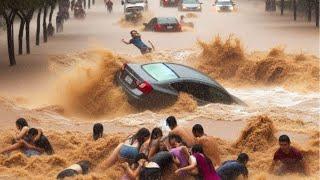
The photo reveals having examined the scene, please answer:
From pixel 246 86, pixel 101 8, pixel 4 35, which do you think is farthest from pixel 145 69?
pixel 101 8

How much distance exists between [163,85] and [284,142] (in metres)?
4.16

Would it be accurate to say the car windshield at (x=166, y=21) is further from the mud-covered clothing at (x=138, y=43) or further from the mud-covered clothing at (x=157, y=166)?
the mud-covered clothing at (x=157, y=166)

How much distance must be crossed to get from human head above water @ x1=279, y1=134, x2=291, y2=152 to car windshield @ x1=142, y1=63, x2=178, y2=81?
4.22m

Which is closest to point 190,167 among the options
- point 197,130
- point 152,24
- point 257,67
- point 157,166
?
point 157,166

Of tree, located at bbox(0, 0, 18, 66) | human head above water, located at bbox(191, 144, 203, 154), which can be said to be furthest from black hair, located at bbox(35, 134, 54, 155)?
tree, located at bbox(0, 0, 18, 66)

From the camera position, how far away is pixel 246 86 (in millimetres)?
20547

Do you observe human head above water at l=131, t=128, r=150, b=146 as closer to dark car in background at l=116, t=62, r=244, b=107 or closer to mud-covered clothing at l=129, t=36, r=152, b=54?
dark car in background at l=116, t=62, r=244, b=107

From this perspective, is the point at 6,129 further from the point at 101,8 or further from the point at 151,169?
the point at 101,8

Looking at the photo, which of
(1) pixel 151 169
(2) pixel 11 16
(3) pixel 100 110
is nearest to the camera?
(1) pixel 151 169

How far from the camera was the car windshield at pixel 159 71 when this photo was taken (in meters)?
13.7

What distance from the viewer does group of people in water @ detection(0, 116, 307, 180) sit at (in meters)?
8.78

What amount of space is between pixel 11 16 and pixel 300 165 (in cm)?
1849

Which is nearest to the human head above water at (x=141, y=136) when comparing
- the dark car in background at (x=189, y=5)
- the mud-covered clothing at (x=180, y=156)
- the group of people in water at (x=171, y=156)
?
the group of people in water at (x=171, y=156)

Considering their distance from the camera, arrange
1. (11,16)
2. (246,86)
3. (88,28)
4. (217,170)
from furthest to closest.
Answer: (88,28) → (11,16) → (246,86) → (217,170)
